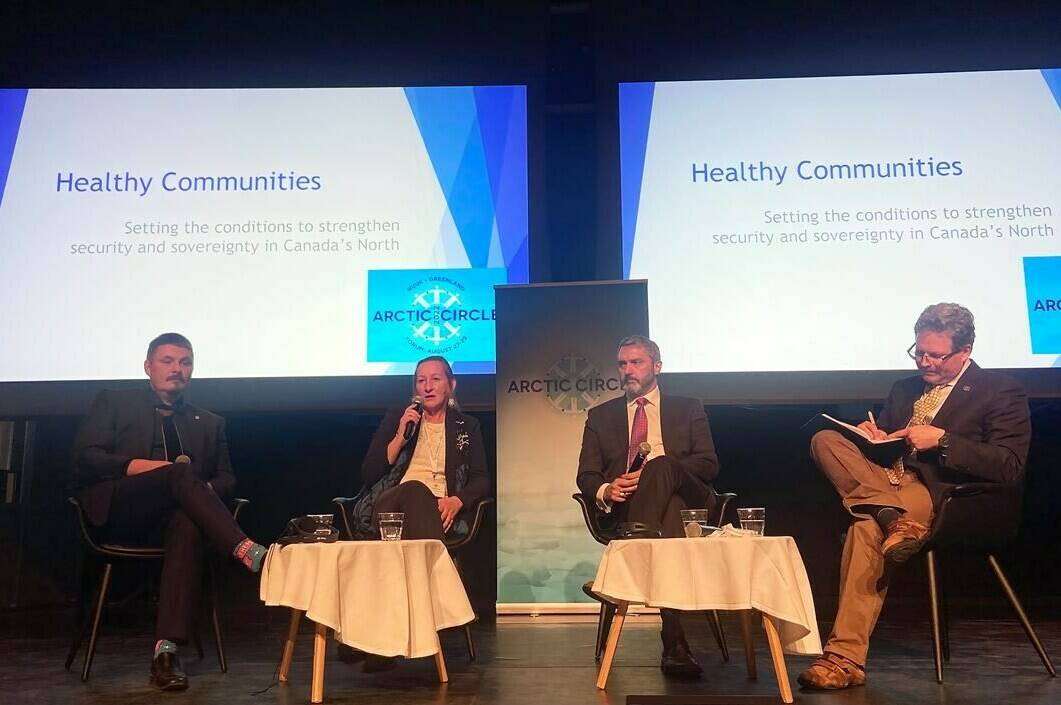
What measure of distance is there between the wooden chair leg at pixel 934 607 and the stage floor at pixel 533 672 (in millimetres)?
67

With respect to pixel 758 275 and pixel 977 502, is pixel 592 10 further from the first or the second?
pixel 977 502

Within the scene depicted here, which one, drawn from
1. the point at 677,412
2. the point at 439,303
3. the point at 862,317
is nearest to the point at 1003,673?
the point at 677,412

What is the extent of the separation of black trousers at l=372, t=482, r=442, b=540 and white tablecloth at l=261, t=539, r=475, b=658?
637mm

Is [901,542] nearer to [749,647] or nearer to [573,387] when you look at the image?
[749,647]

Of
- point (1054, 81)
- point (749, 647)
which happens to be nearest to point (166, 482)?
point (749, 647)

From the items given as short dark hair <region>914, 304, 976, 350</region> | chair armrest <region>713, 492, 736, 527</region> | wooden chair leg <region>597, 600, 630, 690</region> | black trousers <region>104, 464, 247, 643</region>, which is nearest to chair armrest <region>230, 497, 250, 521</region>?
black trousers <region>104, 464, 247, 643</region>

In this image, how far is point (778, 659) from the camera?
97.6 inches

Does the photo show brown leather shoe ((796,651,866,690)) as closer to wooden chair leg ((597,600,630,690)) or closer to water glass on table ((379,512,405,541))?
wooden chair leg ((597,600,630,690))

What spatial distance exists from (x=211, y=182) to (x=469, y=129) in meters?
1.40

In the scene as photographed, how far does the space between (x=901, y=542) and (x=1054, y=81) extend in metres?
3.30

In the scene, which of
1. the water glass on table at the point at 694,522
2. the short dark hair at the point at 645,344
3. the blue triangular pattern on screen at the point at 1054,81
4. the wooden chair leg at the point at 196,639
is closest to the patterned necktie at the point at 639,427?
the short dark hair at the point at 645,344

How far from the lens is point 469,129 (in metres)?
5.02

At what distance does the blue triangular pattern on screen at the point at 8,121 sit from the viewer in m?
4.88

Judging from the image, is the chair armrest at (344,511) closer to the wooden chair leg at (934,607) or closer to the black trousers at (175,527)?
the black trousers at (175,527)
